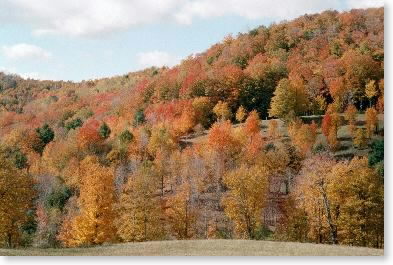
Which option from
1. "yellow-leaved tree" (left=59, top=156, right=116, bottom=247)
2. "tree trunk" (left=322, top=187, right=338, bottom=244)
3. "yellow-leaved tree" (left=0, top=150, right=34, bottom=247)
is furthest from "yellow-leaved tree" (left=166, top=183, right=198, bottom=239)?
"yellow-leaved tree" (left=0, top=150, right=34, bottom=247)

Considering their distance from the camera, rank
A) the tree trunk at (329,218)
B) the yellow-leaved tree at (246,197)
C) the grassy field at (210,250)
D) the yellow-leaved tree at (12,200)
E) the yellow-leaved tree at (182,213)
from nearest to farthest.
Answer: the grassy field at (210,250)
the tree trunk at (329,218)
the yellow-leaved tree at (246,197)
the yellow-leaved tree at (182,213)
the yellow-leaved tree at (12,200)

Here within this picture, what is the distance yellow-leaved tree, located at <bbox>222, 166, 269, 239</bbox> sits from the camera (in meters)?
10.5

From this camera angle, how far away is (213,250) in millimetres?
9391

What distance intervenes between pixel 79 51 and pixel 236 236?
4.51 meters

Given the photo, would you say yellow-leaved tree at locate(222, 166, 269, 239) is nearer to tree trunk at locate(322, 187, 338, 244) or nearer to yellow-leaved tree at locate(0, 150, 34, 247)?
tree trunk at locate(322, 187, 338, 244)

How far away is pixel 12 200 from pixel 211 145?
12.9 ft

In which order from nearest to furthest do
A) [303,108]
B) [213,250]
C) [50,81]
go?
1. [213,250]
2. [303,108]
3. [50,81]

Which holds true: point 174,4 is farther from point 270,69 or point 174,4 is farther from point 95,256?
point 95,256

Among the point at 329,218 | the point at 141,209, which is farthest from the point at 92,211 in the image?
the point at 329,218

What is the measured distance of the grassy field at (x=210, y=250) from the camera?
916cm

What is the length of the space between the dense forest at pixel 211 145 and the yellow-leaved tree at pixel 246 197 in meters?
0.03

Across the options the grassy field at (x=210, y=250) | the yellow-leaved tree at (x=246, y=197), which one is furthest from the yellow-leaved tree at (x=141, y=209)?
the yellow-leaved tree at (x=246, y=197)

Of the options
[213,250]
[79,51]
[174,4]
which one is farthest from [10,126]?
[213,250]

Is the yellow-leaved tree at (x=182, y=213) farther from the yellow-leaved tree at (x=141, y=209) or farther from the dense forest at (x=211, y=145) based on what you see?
the yellow-leaved tree at (x=141, y=209)
